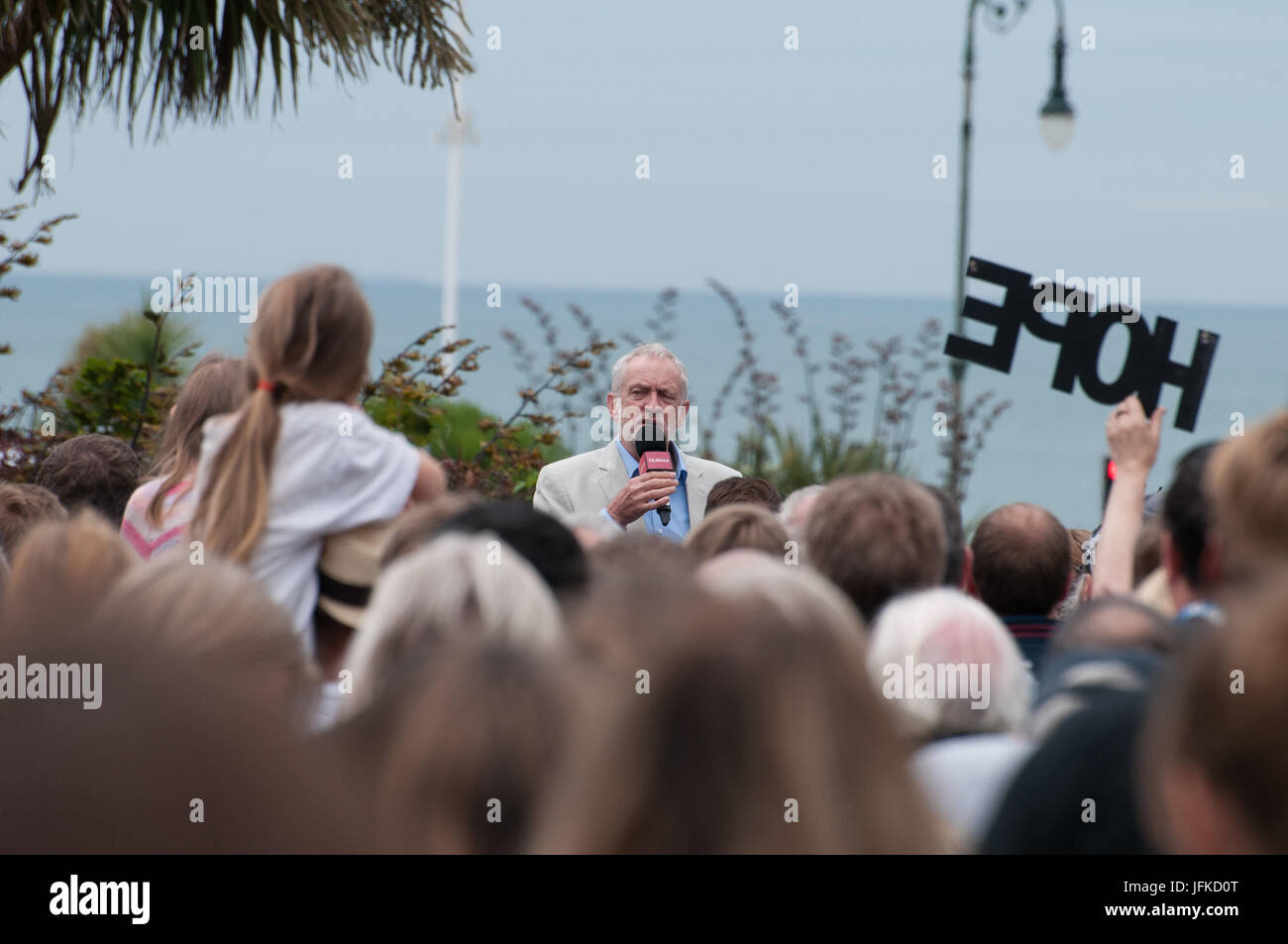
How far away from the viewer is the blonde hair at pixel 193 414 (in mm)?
3887

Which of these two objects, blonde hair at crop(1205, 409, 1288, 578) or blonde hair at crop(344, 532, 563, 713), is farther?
blonde hair at crop(1205, 409, 1288, 578)

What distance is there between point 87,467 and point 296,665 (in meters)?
2.91

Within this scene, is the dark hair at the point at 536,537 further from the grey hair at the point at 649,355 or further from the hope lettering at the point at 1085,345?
the grey hair at the point at 649,355

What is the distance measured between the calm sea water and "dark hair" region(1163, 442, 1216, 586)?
1.40 feet

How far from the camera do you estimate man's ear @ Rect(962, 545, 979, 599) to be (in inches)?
136

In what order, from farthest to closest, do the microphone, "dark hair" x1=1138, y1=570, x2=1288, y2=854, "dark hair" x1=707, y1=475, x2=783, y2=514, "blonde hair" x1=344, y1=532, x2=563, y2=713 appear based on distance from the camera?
the microphone, "dark hair" x1=707, y1=475, x2=783, y2=514, "blonde hair" x1=344, y1=532, x2=563, y2=713, "dark hair" x1=1138, y1=570, x2=1288, y2=854

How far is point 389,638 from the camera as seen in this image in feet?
7.14

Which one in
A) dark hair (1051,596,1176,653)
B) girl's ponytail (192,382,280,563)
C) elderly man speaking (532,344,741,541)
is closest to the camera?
dark hair (1051,596,1176,653)

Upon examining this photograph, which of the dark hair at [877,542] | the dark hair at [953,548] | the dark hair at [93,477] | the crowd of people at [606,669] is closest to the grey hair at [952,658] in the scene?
the crowd of people at [606,669]

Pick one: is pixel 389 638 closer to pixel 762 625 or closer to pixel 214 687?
pixel 762 625

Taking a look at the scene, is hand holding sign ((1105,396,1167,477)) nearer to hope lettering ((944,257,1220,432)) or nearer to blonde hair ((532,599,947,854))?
hope lettering ((944,257,1220,432))

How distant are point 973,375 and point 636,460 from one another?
3536cm

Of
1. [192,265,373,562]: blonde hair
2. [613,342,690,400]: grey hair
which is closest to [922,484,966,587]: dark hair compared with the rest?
[192,265,373,562]: blonde hair

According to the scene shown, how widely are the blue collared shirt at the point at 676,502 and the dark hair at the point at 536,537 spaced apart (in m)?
2.44
